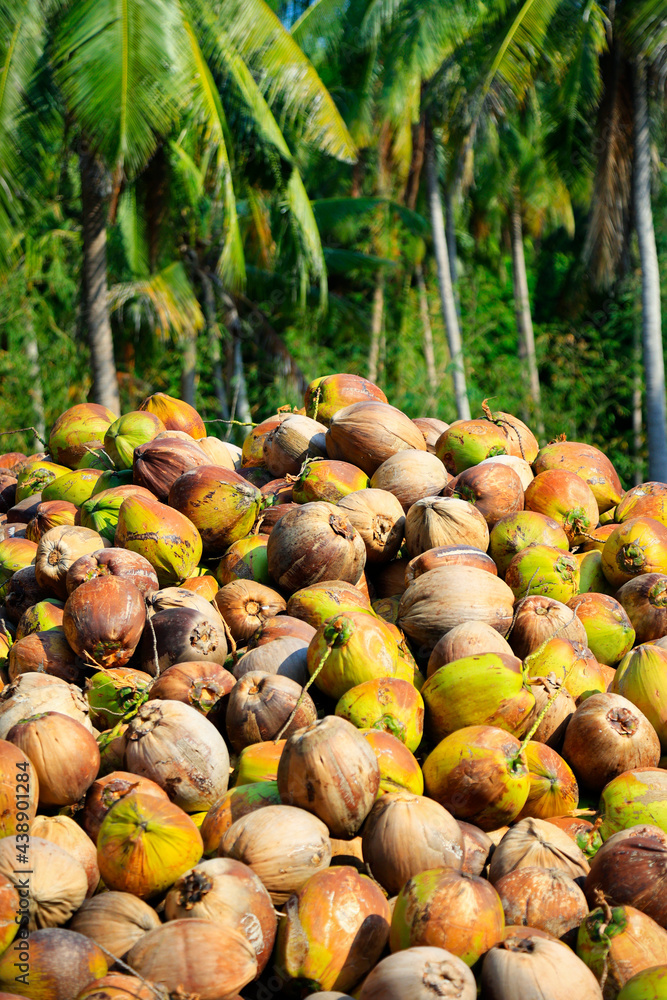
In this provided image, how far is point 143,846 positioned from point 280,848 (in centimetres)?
34

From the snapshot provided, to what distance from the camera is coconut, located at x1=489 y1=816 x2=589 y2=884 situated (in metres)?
2.15

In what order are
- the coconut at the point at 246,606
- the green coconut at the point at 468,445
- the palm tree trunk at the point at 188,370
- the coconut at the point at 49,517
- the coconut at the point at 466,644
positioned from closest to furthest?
the coconut at the point at 466,644
the coconut at the point at 246,606
the coconut at the point at 49,517
the green coconut at the point at 468,445
the palm tree trunk at the point at 188,370

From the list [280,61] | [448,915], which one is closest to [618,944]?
[448,915]

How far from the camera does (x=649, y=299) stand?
12602 millimetres

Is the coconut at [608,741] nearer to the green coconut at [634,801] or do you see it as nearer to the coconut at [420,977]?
the green coconut at [634,801]

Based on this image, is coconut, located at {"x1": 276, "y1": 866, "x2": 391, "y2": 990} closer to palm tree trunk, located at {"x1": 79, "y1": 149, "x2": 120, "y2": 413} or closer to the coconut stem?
the coconut stem

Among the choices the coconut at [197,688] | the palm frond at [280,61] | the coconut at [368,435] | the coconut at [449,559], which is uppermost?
the palm frond at [280,61]

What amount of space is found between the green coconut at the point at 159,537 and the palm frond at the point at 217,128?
977cm

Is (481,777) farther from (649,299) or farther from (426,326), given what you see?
(426,326)

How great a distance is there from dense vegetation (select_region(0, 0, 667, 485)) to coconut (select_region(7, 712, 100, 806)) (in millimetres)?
8655

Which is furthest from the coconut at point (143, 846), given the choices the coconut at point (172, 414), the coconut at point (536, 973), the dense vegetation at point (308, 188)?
the dense vegetation at point (308, 188)

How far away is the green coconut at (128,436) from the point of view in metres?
3.78

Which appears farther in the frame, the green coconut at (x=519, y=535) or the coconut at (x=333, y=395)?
the coconut at (x=333, y=395)

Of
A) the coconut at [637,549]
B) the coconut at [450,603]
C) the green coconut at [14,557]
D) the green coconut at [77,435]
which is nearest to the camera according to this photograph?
the coconut at [450,603]
